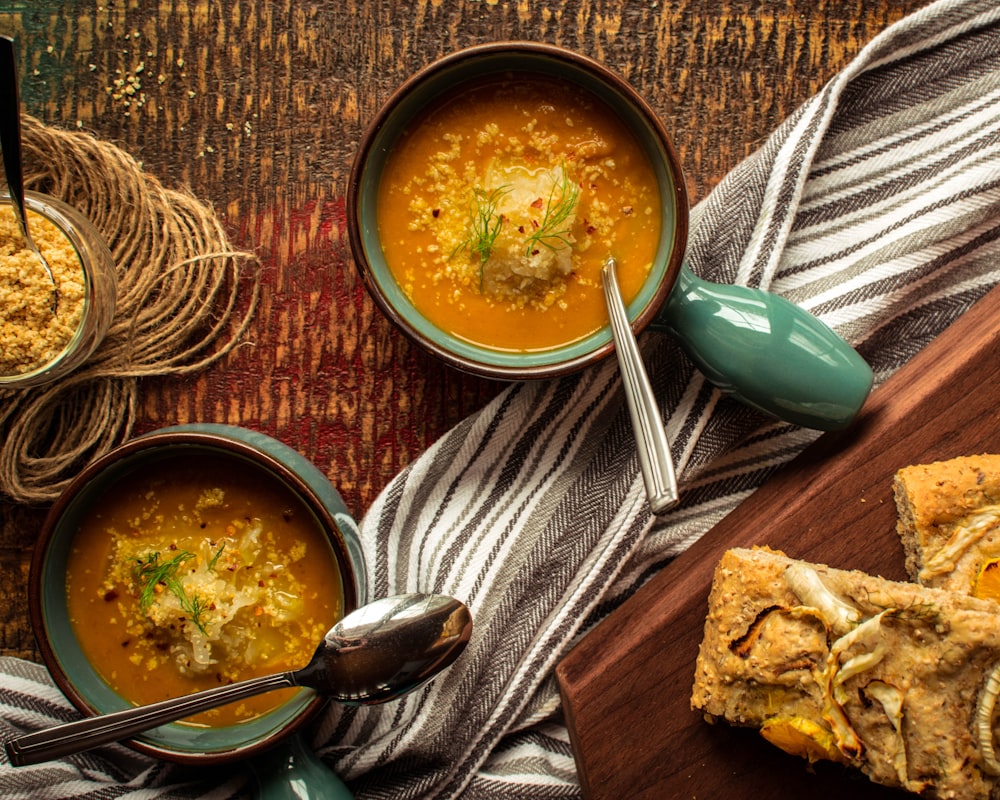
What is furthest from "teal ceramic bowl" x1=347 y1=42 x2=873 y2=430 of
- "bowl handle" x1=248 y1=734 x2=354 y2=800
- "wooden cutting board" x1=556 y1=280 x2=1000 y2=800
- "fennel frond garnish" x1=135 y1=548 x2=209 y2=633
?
"bowl handle" x1=248 y1=734 x2=354 y2=800

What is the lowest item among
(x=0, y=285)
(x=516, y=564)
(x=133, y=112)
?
(x=516, y=564)

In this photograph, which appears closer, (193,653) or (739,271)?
(193,653)

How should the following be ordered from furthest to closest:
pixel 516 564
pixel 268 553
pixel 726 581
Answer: pixel 516 564 → pixel 268 553 → pixel 726 581

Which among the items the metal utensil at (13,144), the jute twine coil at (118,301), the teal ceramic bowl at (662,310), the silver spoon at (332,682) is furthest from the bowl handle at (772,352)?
the metal utensil at (13,144)

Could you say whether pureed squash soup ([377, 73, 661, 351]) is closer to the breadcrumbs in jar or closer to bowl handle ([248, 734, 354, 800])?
the breadcrumbs in jar

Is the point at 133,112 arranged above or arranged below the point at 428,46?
below

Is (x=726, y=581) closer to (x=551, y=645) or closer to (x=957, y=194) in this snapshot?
(x=551, y=645)

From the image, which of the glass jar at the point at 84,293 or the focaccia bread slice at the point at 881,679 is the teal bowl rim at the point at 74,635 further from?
the focaccia bread slice at the point at 881,679

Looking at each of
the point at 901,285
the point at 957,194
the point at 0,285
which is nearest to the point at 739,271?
the point at 901,285
